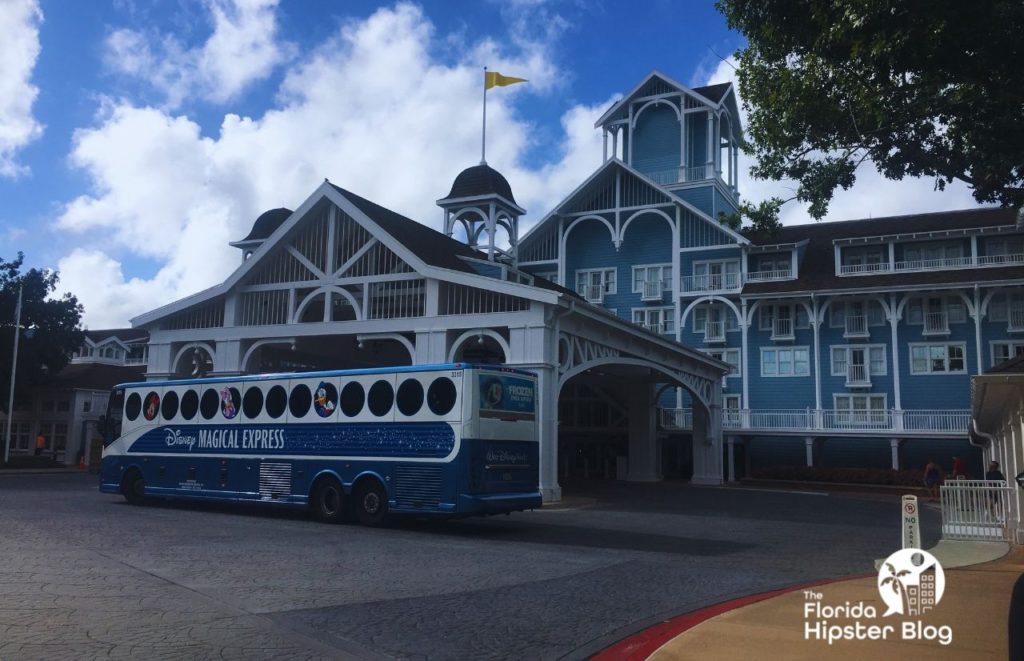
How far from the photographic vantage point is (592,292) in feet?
163

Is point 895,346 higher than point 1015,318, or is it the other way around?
point 1015,318

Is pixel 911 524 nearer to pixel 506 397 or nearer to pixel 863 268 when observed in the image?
pixel 506 397

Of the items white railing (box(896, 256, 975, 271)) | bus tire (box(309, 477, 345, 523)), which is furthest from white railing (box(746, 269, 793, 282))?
bus tire (box(309, 477, 345, 523))

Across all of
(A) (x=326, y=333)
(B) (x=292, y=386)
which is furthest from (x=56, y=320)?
(B) (x=292, y=386)

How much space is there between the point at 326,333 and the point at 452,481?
11.1 m

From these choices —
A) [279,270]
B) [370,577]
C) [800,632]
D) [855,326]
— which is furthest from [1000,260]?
[370,577]

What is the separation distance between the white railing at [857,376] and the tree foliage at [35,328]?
4232 centimetres

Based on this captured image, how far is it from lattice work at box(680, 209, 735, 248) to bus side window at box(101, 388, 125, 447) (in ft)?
105

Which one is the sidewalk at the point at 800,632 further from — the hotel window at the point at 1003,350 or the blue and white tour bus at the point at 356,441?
the hotel window at the point at 1003,350

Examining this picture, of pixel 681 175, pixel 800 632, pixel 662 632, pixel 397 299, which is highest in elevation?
pixel 681 175

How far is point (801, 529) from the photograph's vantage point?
19781 mm

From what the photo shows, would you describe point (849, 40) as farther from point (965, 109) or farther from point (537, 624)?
point (537, 624)

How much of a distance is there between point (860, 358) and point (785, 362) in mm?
3665

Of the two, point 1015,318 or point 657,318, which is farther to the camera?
point 657,318
